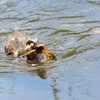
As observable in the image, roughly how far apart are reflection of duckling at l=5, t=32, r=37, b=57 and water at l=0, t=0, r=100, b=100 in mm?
202

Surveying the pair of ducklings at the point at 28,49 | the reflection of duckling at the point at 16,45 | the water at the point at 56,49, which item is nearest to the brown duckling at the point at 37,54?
the pair of ducklings at the point at 28,49

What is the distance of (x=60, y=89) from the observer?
177 inches

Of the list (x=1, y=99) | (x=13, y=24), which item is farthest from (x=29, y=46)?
(x=13, y=24)

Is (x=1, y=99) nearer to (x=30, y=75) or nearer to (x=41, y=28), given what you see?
(x=30, y=75)

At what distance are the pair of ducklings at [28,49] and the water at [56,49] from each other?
201 millimetres

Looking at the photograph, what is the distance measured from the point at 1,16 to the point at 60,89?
592 centimetres

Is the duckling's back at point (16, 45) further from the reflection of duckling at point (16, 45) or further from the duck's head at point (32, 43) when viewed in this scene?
the duck's head at point (32, 43)

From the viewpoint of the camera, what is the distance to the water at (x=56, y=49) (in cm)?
447

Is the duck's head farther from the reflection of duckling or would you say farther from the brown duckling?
the reflection of duckling

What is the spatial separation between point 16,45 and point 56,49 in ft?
3.25

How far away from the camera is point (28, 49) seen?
6.48m

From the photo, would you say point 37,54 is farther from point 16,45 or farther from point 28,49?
point 16,45

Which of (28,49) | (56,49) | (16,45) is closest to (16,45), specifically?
(16,45)

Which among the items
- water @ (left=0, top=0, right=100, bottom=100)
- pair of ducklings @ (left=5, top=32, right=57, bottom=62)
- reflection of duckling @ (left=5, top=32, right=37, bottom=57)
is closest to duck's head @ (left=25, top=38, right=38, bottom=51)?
pair of ducklings @ (left=5, top=32, right=57, bottom=62)
